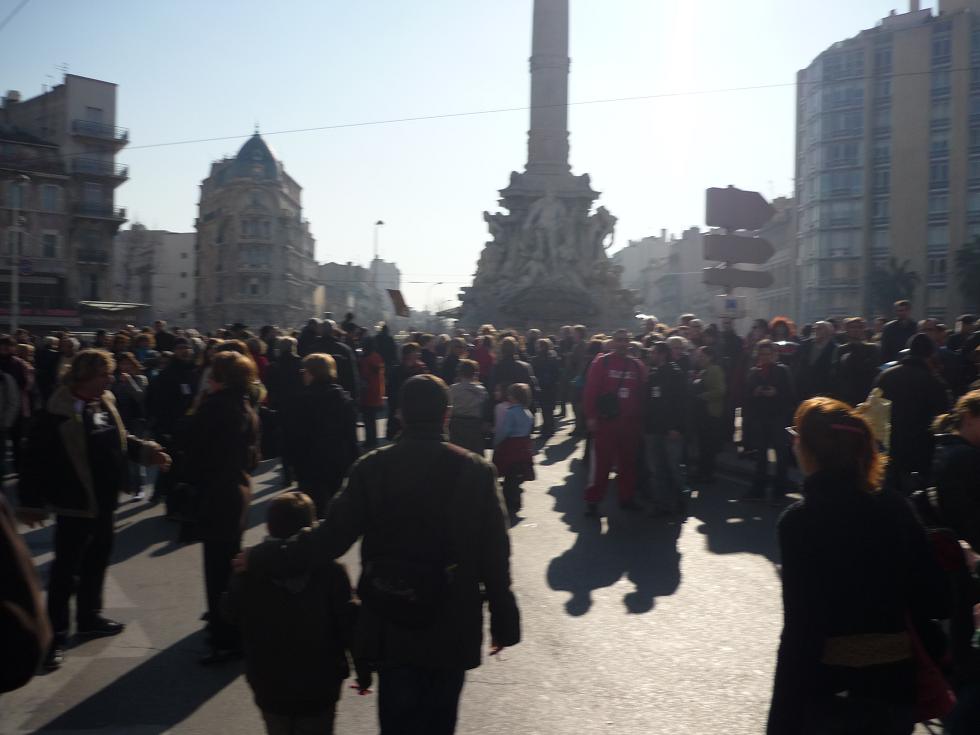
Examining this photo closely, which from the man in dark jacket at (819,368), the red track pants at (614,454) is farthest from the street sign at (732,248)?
the red track pants at (614,454)

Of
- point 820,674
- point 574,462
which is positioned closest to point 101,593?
point 820,674

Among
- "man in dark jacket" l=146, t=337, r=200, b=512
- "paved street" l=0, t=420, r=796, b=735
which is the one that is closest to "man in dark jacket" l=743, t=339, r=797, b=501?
"paved street" l=0, t=420, r=796, b=735

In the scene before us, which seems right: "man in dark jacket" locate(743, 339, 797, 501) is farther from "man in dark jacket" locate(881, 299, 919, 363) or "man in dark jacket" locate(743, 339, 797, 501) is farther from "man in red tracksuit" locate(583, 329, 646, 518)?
"man in dark jacket" locate(881, 299, 919, 363)

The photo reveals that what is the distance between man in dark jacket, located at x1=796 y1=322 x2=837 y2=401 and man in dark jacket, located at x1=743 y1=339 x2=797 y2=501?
146 cm

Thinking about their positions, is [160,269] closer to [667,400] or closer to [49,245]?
[49,245]

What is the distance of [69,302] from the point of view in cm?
5766

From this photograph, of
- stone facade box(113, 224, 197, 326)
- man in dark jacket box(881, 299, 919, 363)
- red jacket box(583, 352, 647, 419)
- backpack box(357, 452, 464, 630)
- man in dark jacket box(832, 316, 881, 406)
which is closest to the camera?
backpack box(357, 452, 464, 630)

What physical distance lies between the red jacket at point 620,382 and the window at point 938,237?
6543cm

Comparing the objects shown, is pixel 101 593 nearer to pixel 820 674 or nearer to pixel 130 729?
pixel 130 729

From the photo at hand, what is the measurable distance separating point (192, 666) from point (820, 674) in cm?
412

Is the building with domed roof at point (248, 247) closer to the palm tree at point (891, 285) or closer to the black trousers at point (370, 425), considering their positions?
the palm tree at point (891, 285)

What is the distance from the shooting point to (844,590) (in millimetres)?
3434

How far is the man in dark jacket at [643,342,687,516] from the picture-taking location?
1142 centimetres

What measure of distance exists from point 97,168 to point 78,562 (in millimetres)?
57798
